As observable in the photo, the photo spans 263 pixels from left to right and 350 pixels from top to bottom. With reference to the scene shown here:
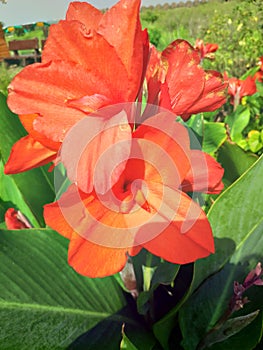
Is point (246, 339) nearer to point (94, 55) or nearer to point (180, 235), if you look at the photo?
point (180, 235)

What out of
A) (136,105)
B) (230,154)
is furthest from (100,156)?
(230,154)

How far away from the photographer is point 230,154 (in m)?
0.79

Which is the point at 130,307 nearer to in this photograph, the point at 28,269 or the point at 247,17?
the point at 28,269

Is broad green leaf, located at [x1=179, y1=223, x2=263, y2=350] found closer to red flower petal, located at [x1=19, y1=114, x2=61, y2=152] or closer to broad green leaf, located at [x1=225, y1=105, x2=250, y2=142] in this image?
red flower petal, located at [x1=19, y1=114, x2=61, y2=152]

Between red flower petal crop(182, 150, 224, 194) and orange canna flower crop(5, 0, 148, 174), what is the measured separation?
86mm

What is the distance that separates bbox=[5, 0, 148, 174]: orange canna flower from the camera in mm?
398

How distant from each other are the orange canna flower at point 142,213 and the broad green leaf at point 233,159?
384mm

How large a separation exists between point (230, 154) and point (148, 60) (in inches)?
15.3

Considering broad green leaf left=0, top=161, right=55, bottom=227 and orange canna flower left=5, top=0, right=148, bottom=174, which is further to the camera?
broad green leaf left=0, top=161, right=55, bottom=227

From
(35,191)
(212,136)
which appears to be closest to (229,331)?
(35,191)

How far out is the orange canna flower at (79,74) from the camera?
0.40 meters

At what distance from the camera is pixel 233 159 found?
0.79 metres

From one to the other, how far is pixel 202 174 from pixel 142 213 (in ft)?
0.24

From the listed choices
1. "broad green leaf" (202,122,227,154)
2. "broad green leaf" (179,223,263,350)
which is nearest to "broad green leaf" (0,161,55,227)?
"broad green leaf" (179,223,263,350)
